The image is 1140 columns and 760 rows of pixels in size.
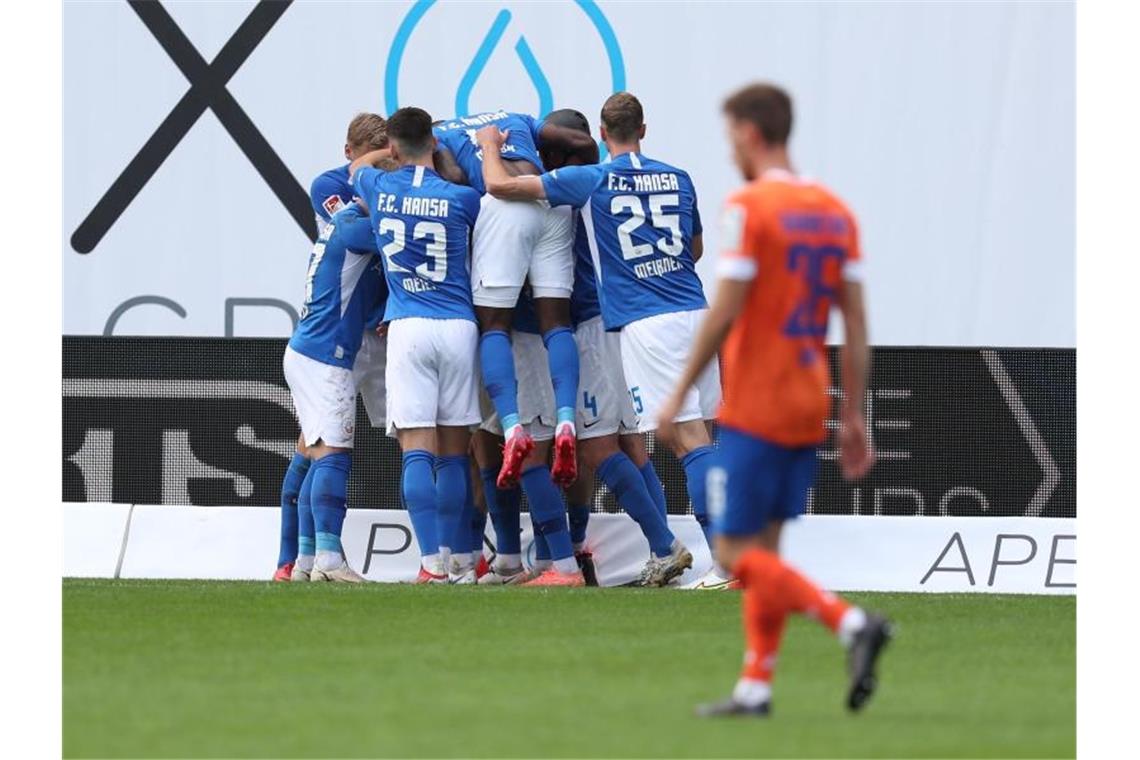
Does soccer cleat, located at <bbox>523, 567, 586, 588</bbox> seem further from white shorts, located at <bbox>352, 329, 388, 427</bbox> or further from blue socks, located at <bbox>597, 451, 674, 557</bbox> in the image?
white shorts, located at <bbox>352, 329, 388, 427</bbox>

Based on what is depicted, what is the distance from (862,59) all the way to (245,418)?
4.07 meters

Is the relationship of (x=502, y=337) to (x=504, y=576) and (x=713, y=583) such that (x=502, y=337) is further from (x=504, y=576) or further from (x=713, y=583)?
(x=713, y=583)

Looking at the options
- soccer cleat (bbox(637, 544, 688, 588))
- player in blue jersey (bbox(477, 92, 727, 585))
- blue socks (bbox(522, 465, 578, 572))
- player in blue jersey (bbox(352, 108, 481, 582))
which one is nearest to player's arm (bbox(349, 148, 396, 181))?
player in blue jersey (bbox(352, 108, 481, 582))

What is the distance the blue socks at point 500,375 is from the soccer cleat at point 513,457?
0.10 meters

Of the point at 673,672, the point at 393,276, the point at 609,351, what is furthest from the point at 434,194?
the point at 673,672

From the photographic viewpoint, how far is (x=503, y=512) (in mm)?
11211

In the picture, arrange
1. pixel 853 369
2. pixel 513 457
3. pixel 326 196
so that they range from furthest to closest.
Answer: pixel 326 196 < pixel 513 457 < pixel 853 369

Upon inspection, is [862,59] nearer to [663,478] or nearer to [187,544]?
[663,478]

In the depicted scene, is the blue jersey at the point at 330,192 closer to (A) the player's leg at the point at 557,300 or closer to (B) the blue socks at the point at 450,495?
Answer: (A) the player's leg at the point at 557,300

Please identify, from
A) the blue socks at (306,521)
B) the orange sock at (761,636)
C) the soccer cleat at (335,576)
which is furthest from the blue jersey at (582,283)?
the orange sock at (761,636)

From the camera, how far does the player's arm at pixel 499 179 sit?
34.9 feet

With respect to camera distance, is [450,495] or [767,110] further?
[450,495]

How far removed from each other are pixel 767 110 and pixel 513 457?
4.28 metres

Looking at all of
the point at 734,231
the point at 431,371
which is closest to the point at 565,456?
the point at 431,371
